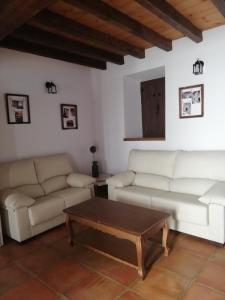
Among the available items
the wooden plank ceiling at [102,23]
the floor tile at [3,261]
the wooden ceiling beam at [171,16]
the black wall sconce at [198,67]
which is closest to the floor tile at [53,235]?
the floor tile at [3,261]

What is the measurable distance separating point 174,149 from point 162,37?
5.44 ft

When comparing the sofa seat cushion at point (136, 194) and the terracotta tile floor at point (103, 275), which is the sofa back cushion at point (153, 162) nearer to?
the sofa seat cushion at point (136, 194)

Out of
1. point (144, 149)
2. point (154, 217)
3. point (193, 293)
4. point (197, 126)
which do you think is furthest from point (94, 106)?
point (193, 293)

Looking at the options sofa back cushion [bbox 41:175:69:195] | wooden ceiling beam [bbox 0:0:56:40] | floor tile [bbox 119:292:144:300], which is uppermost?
wooden ceiling beam [bbox 0:0:56:40]

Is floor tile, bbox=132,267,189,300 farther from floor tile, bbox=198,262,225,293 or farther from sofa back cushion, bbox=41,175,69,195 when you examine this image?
sofa back cushion, bbox=41,175,69,195

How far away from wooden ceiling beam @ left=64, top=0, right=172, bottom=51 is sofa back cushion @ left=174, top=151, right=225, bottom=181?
1.61m

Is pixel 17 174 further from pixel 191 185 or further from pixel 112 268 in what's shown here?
pixel 191 185

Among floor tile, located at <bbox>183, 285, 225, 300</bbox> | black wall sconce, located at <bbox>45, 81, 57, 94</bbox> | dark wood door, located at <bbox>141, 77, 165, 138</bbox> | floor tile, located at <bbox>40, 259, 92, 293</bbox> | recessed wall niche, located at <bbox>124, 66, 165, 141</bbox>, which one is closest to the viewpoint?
floor tile, located at <bbox>183, 285, 225, 300</bbox>

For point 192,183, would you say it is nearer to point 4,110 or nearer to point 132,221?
point 132,221

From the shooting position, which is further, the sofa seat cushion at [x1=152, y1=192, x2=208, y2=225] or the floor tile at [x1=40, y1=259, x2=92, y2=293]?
the sofa seat cushion at [x1=152, y1=192, x2=208, y2=225]

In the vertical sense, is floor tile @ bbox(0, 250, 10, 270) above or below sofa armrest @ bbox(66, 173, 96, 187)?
below

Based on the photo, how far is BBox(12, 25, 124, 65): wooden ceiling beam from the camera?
2654mm

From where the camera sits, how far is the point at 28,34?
2.67 metres

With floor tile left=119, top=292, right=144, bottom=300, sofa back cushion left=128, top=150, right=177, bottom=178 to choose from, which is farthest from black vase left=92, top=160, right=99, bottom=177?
floor tile left=119, top=292, right=144, bottom=300
